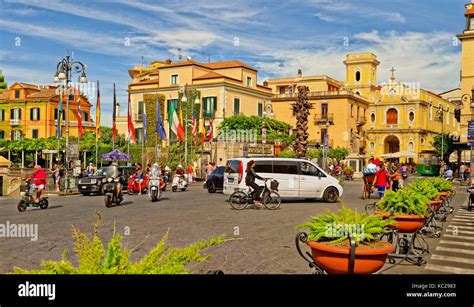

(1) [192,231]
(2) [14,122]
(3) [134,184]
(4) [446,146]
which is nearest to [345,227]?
(1) [192,231]

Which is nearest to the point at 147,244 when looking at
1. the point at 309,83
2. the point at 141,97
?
the point at 141,97

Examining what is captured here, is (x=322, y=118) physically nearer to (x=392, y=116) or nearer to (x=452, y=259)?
(x=392, y=116)

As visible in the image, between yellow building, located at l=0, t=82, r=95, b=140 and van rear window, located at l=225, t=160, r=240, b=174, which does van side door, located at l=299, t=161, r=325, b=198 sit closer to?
van rear window, located at l=225, t=160, r=240, b=174

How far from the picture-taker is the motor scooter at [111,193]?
16719 mm

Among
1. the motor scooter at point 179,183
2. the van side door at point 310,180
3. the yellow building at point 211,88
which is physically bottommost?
the motor scooter at point 179,183

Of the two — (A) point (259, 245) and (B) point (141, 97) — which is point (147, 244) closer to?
(A) point (259, 245)

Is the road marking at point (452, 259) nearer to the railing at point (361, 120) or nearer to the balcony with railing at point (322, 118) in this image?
the balcony with railing at point (322, 118)

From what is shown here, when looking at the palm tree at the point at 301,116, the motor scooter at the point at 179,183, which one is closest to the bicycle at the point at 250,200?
the motor scooter at the point at 179,183

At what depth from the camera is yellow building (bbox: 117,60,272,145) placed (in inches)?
2045

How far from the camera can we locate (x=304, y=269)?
7145mm

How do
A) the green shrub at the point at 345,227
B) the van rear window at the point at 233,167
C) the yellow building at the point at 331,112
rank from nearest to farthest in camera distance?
the green shrub at the point at 345,227, the van rear window at the point at 233,167, the yellow building at the point at 331,112

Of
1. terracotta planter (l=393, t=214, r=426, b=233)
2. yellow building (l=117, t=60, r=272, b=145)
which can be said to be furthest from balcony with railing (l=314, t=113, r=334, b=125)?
terracotta planter (l=393, t=214, r=426, b=233)

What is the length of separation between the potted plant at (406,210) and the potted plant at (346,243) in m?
2.73

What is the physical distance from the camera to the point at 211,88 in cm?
5206
